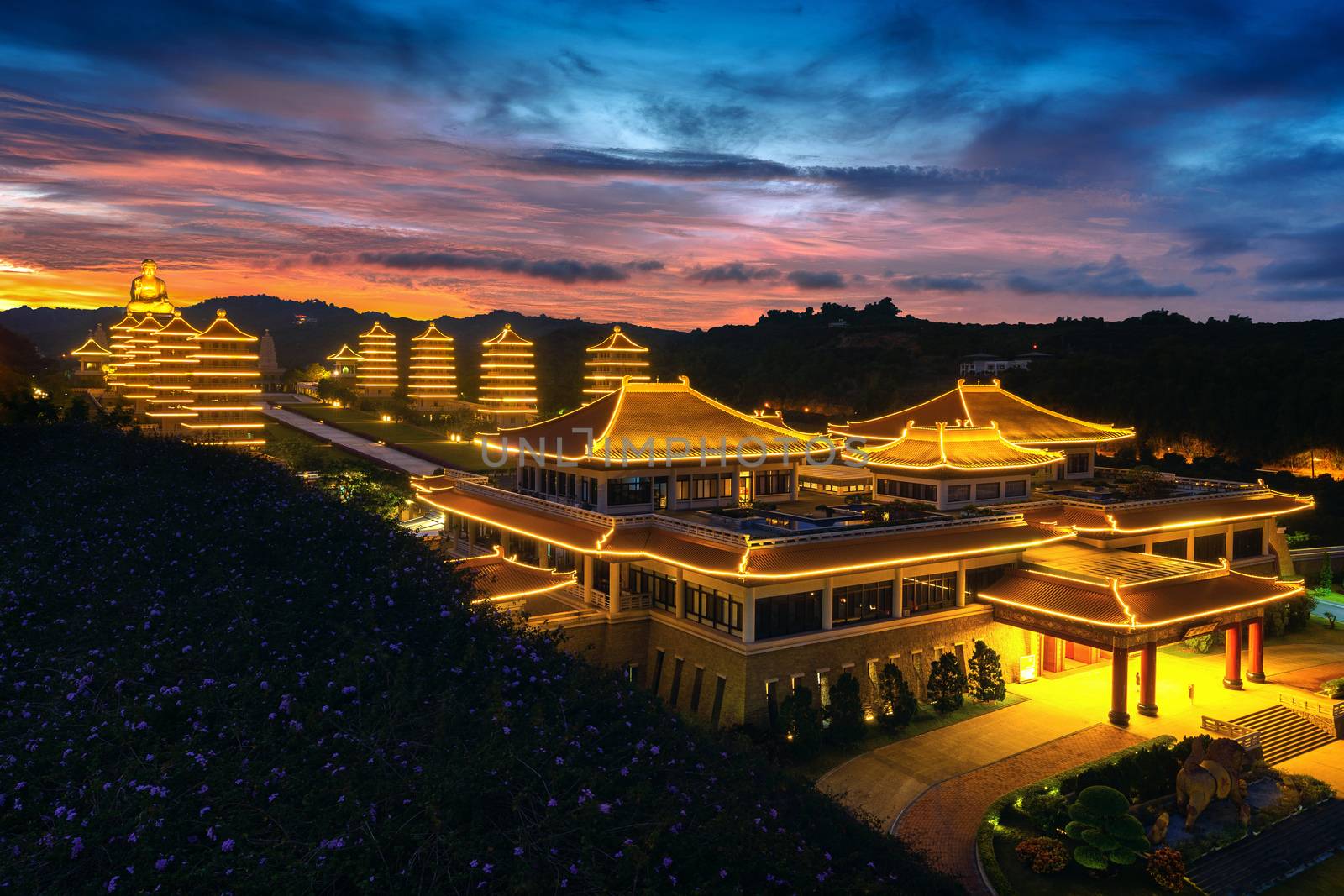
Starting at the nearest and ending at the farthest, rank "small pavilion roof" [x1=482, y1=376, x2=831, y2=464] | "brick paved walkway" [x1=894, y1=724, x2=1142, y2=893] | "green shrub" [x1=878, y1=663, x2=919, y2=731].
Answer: "brick paved walkway" [x1=894, y1=724, x2=1142, y2=893], "green shrub" [x1=878, y1=663, x2=919, y2=731], "small pavilion roof" [x1=482, y1=376, x2=831, y2=464]

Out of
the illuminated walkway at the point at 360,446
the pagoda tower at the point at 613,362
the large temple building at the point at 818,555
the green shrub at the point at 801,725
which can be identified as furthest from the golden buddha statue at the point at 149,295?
the green shrub at the point at 801,725

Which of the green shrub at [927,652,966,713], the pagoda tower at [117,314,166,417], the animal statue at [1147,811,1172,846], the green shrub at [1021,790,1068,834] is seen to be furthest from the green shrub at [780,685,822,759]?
the pagoda tower at [117,314,166,417]

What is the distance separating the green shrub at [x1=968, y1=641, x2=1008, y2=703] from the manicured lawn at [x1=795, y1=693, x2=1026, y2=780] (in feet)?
0.99

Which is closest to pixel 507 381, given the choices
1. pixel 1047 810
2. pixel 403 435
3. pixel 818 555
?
pixel 403 435

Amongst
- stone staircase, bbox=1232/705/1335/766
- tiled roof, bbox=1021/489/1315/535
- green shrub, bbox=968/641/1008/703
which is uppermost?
tiled roof, bbox=1021/489/1315/535

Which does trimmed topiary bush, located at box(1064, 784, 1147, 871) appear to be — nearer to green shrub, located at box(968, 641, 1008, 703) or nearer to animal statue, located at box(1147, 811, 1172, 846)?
animal statue, located at box(1147, 811, 1172, 846)

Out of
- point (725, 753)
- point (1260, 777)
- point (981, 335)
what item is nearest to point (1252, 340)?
point (981, 335)

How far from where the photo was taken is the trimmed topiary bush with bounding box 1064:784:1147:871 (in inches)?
773

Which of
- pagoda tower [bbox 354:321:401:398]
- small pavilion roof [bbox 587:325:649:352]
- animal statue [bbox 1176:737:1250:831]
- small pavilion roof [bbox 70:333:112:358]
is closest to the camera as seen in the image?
animal statue [bbox 1176:737:1250:831]

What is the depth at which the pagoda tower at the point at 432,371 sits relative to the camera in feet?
340

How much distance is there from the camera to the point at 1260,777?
2408 cm

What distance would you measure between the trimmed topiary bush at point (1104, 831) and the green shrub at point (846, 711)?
253 inches

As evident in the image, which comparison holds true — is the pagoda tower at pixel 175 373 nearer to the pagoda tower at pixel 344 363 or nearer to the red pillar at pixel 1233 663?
the pagoda tower at pixel 344 363

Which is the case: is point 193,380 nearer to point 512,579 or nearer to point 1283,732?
point 512,579
